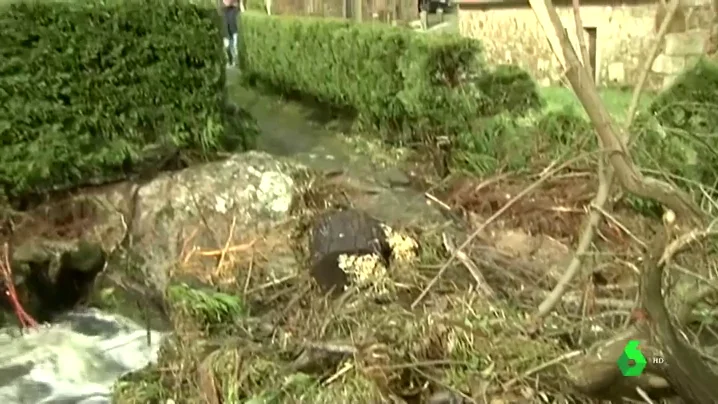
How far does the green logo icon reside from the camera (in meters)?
4.68

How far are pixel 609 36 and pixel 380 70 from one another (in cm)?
267

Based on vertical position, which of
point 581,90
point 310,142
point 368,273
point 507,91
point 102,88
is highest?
point 581,90

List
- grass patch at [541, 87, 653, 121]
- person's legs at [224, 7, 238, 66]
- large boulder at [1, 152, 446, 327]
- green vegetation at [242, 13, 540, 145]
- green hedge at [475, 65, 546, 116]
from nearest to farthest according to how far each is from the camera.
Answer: large boulder at [1, 152, 446, 327] → grass patch at [541, 87, 653, 121] → green hedge at [475, 65, 546, 116] → green vegetation at [242, 13, 540, 145] → person's legs at [224, 7, 238, 66]

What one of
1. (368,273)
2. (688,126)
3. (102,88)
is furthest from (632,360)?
(102,88)

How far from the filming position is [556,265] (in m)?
7.07

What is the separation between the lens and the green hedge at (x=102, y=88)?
29.8 ft

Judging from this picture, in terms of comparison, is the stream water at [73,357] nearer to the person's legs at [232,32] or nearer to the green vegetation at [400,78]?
the green vegetation at [400,78]

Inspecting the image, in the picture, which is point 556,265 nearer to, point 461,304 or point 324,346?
point 461,304

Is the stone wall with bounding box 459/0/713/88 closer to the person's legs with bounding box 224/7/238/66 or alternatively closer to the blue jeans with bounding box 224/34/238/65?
the person's legs with bounding box 224/7/238/66

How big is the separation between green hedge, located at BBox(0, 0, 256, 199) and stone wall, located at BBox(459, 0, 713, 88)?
11.6 ft

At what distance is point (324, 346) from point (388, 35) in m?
5.79

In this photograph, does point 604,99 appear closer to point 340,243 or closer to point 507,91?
point 507,91

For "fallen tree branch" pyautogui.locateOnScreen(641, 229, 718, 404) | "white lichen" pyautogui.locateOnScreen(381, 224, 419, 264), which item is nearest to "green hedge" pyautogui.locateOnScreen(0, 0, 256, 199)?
"white lichen" pyautogui.locateOnScreen(381, 224, 419, 264)

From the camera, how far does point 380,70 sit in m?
11.2
